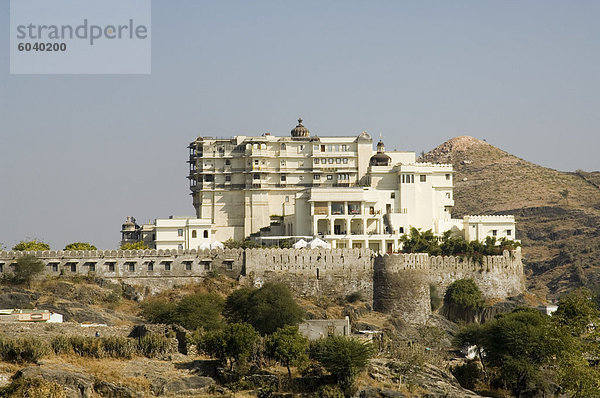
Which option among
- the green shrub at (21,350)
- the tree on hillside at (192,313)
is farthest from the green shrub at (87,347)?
the tree on hillside at (192,313)

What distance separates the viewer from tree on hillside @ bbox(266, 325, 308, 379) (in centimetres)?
5966

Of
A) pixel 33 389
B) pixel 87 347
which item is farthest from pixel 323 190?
pixel 33 389

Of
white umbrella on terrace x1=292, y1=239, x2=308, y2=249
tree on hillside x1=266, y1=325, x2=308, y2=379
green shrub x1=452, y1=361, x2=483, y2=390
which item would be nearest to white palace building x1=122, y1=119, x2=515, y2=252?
white umbrella on terrace x1=292, y1=239, x2=308, y2=249

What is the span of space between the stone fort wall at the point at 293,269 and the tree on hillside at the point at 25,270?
2344 millimetres

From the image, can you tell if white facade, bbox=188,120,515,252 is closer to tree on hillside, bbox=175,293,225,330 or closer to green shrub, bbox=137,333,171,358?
tree on hillside, bbox=175,293,225,330

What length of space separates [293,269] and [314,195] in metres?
12.2

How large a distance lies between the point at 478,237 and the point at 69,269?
34.4m

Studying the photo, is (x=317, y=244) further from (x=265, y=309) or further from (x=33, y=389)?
(x=33, y=389)

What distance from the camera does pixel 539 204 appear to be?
154 metres

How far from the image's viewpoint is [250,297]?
74.1 meters

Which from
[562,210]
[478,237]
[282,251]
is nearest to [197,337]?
[282,251]

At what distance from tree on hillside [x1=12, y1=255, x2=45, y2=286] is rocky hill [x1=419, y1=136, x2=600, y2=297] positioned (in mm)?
61245

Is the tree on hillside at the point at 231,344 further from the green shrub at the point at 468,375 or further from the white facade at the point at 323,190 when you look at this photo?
the white facade at the point at 323,190

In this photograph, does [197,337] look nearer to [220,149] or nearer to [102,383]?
[102,383]
